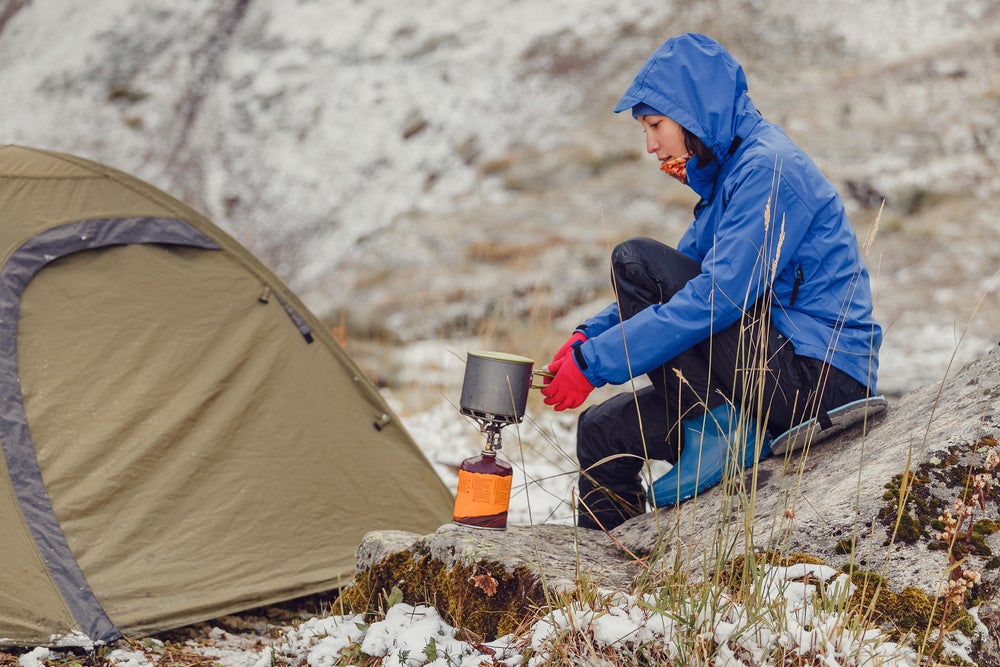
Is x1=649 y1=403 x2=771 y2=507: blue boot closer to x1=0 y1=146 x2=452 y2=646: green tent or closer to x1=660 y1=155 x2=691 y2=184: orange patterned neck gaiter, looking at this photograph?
x1=660 y1=155 x2=691 y2=184: orange patterned neck gaiter

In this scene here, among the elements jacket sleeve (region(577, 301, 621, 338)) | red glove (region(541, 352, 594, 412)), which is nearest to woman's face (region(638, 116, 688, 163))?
jacket sleeve (region(577, 301, 621, 338))

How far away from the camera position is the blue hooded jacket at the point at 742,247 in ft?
9.42

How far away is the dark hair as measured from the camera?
121 inches

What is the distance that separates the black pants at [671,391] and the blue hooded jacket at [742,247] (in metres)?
0.06

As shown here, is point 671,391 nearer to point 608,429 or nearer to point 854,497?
point 608,429

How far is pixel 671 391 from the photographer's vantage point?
123 inches

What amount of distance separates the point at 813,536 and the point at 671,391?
74 cm

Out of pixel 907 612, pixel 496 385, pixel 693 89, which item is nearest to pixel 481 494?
pixel 496 385

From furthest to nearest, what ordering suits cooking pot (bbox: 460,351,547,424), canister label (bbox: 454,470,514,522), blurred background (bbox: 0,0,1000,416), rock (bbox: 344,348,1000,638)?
1. blurred background (bbox: 0,0,1000,416)
2. canister label (bbox: 454,470,514,522)
3. cooking pot (bbox: 460,351,547,424)
4. rock (bbox: 344,348,1000,638)

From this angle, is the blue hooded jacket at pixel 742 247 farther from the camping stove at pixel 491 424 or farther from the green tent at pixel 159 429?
the green tent at pixel 159 429

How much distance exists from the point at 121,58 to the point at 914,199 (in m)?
17.6

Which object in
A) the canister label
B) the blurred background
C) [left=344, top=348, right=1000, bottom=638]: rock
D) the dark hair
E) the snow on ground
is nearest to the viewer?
the snow on ground

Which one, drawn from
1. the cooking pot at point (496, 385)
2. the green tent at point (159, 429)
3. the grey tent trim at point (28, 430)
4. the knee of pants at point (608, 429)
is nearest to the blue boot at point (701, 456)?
the knee of pants at point (608, 429)

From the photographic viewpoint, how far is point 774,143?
2988 mm
